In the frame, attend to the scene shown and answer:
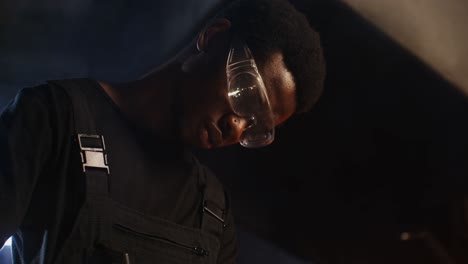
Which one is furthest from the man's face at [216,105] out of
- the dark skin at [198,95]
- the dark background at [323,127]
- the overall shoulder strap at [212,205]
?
the dark background at [323,127]

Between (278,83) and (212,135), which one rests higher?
(278,83)

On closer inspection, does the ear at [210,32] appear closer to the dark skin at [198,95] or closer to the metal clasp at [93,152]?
the dark skin at [198,95]

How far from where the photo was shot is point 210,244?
1015 mm

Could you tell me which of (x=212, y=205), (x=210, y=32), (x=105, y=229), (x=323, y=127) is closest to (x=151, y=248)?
(x=105, y=229)

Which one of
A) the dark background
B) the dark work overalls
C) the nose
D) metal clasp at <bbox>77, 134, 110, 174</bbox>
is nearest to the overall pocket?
the dark work overalls

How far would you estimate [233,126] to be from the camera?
0.98 meters

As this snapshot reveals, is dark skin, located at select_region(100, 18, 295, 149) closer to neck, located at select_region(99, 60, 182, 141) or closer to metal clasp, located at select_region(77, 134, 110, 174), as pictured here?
neck, located at select_region(99, 60, 182, 141)

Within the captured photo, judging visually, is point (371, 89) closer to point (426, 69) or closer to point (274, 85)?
point (426, 69)

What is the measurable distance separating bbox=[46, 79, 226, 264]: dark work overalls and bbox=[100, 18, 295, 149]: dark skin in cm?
10

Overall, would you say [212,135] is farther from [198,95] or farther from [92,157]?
[92,157]

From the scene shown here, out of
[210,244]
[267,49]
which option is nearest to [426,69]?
[267,49]

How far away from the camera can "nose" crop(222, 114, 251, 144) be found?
38.7 inches

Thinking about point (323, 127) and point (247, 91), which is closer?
point (247, 91)

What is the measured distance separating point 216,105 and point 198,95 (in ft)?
0.13
